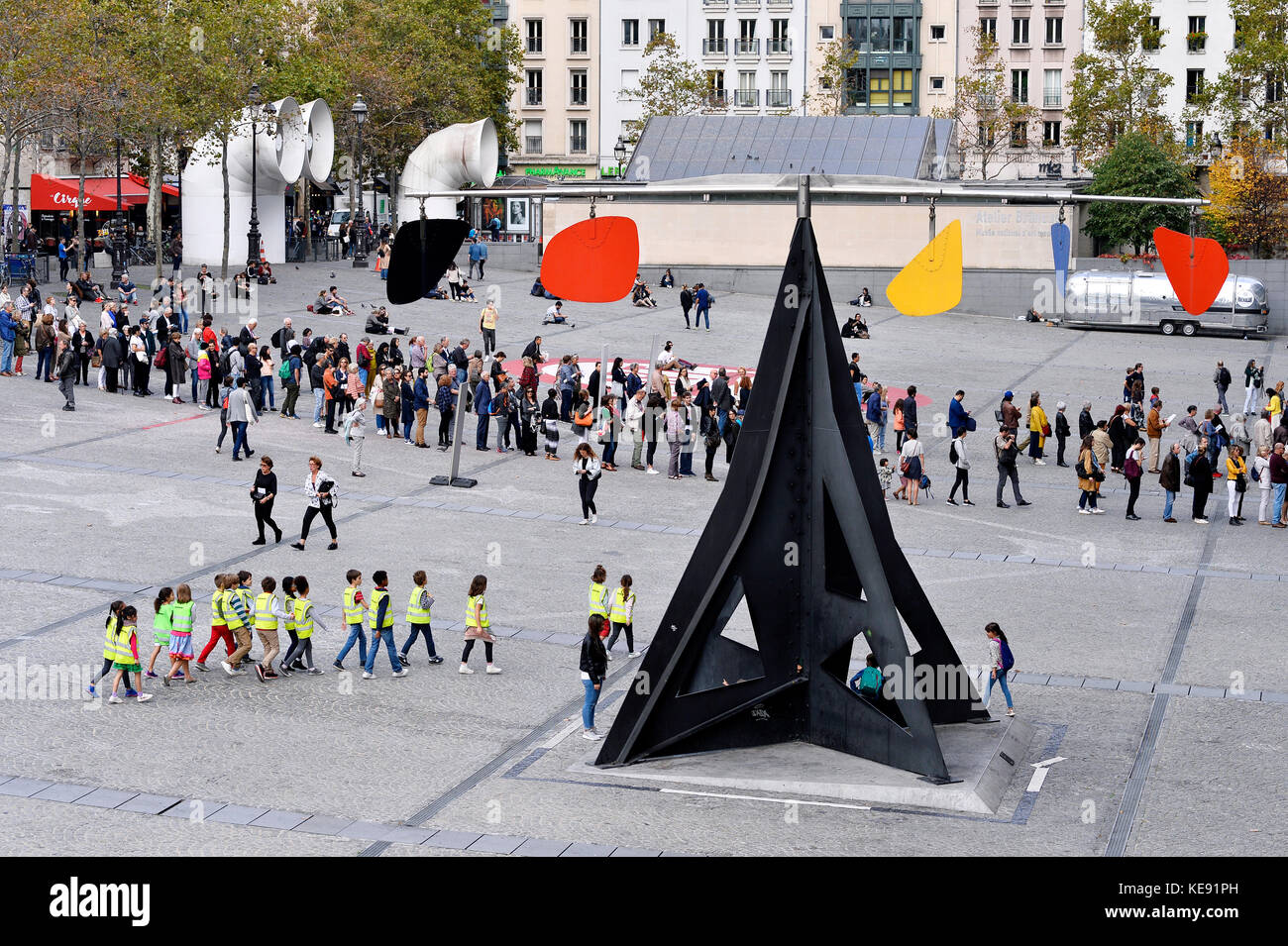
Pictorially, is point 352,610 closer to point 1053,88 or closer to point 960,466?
point 960,466

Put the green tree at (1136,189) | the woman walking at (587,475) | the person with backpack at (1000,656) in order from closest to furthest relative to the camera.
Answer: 1. the person with backpack at (1000,656)
2. the woman walking at (587,475)
3. the green tree at (1136,189)

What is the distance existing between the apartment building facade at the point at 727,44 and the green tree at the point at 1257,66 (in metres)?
23.8

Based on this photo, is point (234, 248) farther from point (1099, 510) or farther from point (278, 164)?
point (1099, 510)

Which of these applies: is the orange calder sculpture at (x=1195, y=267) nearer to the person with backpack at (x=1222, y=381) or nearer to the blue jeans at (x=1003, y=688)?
the blue jeans at (x=1003, y=688)

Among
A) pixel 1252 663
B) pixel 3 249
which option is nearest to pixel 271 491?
pixel 1252 663

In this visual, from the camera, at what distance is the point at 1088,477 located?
26141 millimetres

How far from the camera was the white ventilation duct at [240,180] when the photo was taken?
51.3 meters

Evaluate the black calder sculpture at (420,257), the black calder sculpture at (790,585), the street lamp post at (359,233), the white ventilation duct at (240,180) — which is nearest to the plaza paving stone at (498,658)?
the black calder sculpture at (790,585)

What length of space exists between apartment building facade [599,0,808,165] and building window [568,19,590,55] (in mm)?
1073

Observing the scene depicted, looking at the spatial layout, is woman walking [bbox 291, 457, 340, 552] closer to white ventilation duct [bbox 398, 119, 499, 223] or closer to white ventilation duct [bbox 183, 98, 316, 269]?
white ventilation duct [bbox 183, 98, 316, 269]

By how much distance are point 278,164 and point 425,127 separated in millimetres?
20901

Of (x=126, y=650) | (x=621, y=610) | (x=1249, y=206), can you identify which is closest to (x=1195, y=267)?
(x=621, y=610)

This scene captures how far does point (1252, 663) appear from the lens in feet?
59.7
